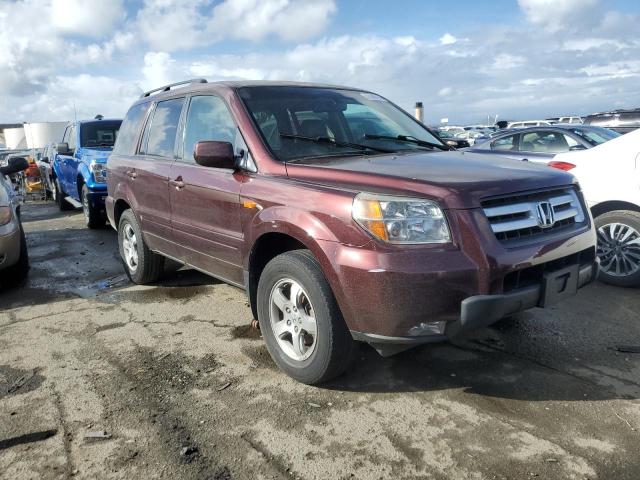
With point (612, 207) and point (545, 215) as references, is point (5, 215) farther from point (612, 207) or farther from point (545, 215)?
point (612, 207)

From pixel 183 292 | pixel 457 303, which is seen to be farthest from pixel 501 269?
pixel 183 292

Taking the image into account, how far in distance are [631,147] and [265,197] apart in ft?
11.7

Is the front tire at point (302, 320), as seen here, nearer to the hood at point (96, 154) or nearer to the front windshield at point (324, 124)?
the front windshield at point (324, 124)

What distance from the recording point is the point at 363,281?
2.73 metres

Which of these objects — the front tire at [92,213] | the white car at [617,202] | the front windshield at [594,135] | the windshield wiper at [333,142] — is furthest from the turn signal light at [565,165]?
the front tire at [92,213]

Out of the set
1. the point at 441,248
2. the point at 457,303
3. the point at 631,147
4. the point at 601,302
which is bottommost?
the point at 601,302

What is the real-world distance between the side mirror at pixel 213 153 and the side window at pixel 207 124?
0.89 feet

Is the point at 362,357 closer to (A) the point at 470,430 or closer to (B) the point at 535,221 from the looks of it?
(A) the point at 470,430

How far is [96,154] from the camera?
8.37 metres

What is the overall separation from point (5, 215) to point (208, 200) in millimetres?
2820

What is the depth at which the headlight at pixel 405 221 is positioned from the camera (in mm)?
2727

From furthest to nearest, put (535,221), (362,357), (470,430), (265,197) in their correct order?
(362,357)
(265,197)
(535,221)
(470,430)

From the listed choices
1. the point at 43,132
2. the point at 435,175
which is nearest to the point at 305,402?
the point at 435,175

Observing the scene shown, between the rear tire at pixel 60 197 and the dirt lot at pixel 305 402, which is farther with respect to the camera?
the rear tire at pixel 60 197
